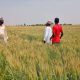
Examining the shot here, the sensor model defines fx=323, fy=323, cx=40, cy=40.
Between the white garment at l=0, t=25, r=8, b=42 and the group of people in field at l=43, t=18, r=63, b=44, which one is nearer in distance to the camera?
the group of people in field at l=43, t=18, r=63, b=44

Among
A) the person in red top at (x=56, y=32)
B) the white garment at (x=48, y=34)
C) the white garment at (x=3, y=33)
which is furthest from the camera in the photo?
the white garment at (x=3, y=33)

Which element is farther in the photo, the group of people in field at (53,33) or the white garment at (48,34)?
the white garment at (48,34)

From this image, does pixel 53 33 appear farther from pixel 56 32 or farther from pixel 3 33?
pixel 3 33

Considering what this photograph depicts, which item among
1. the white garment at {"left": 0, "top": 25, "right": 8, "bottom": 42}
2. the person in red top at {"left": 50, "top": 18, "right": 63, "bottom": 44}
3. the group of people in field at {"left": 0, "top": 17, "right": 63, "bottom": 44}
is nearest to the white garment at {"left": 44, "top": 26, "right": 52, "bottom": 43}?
the group of people in field at {"left": 0, "top": 17, "right": 63, "bottom": 44}

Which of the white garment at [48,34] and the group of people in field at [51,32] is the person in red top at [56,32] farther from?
the white garment at [48,34]

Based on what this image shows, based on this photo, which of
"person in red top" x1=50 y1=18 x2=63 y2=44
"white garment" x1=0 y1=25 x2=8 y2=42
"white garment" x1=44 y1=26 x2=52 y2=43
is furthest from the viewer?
"white garment" x1=0 y1=25 x2=8 y2=42

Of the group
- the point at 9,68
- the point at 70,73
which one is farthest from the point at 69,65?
the point at 9,68

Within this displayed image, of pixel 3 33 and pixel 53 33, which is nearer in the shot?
pixel 53 33

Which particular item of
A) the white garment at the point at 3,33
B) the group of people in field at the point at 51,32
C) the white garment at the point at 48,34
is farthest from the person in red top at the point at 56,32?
the white garment at the point at 3,33

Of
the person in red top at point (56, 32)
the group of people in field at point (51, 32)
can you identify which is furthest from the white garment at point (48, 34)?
the person in red top at point (56, 32)

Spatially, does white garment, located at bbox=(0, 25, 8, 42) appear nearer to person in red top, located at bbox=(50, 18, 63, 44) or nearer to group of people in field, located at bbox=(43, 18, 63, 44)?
group of people in field, located at bbox=(43, 18, 63, 44)

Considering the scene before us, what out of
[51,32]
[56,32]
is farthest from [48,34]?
[56,32]

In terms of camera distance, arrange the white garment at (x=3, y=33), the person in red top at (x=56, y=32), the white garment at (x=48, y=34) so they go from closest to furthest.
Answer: the person in red top at (x=56, y=32), the white garment at (x=48, y=34), the white garment at (x=3, y=33)

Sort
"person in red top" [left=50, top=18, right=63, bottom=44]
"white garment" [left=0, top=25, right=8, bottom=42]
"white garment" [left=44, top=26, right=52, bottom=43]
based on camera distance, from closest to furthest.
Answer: "person in red top" [left=50, top=18, right=63, bottom=44], "white garment" [left=44, top=26, right=52, bottom=43], "white garment" [left=0, top=25, right=8, bottom=42]
